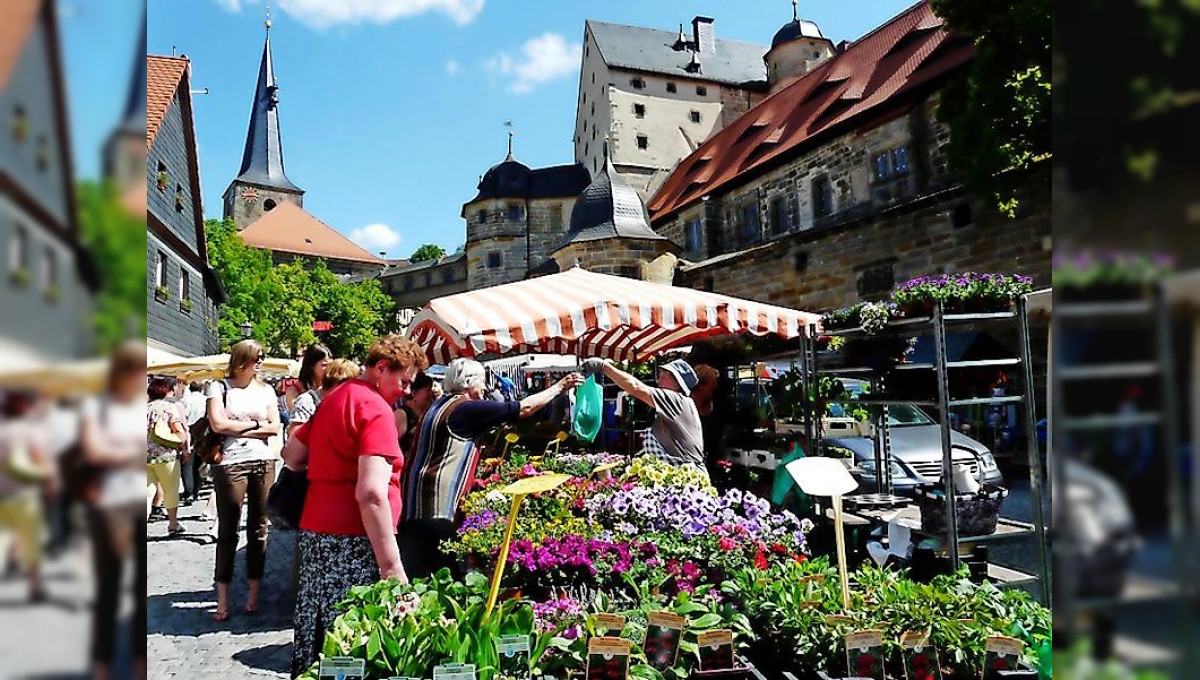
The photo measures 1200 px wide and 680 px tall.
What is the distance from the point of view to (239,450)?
5227 mm

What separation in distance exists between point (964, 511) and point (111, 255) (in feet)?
18.2

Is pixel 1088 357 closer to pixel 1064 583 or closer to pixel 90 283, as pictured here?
pixel 1064 583

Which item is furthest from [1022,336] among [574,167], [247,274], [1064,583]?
[574,167]

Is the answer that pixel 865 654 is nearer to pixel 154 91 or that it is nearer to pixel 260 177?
pixel 154 91

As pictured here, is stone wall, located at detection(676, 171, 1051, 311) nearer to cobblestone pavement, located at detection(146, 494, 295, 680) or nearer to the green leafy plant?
cobblestone pavement, located at detection(146, 494, 295, 680)

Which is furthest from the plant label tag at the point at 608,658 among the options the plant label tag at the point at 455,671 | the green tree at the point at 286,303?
the green tree at the point at 286,303

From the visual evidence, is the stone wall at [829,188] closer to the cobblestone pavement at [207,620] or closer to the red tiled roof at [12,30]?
the cobblestone pavement at [207,620]

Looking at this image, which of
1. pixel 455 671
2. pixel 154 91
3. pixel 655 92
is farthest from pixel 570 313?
pixel 655 92

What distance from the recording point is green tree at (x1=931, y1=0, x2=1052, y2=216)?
1220 cm

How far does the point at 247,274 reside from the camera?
40.0 m

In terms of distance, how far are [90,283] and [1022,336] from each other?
5107 mm

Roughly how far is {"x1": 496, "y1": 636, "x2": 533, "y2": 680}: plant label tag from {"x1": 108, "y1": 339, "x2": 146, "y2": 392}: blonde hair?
2.32 meters

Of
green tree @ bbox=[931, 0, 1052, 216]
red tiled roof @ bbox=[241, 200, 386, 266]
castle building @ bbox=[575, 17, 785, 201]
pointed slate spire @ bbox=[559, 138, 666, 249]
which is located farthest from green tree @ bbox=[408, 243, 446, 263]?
green tree @ bbox=[931, 0, 1052, 216]

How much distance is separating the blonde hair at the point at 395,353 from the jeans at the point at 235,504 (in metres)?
2.18
